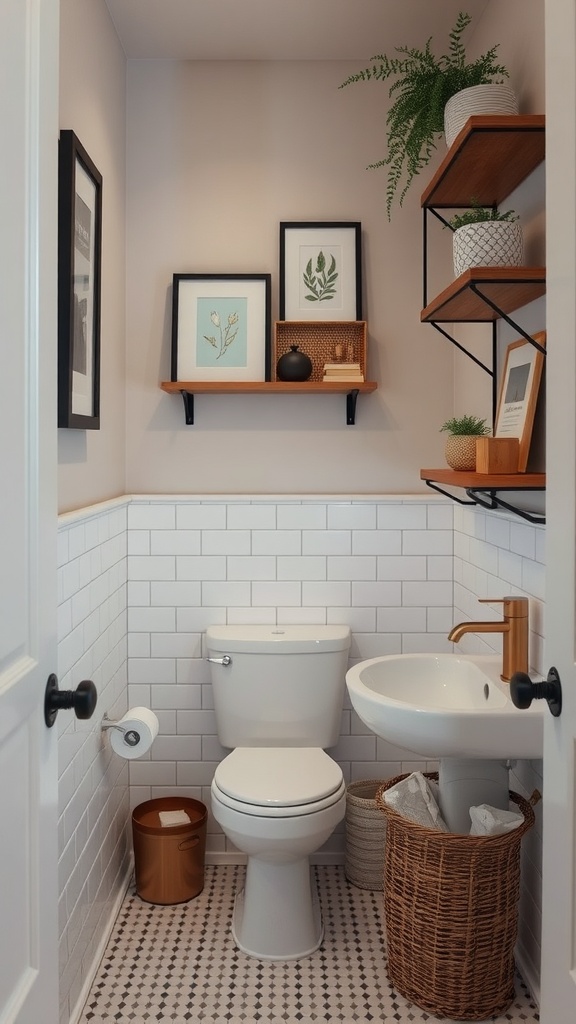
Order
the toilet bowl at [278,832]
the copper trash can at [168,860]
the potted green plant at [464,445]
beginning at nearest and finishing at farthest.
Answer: the potted green plant at [464,445] → the toilet bowl at [278,832] → the copper trash can at [168,860]

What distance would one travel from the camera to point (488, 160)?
6.59 feet

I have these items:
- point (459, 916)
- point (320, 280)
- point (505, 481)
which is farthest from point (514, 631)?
point (320, 280)

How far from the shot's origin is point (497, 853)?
201cm

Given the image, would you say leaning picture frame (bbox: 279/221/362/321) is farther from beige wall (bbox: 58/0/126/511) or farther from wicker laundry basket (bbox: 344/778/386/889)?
wicker laundry basket (bbox: 344/778/386/889)

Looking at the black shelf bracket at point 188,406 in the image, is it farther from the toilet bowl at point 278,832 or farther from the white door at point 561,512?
the white door at point 561,512

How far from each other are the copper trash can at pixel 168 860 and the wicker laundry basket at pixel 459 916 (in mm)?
793

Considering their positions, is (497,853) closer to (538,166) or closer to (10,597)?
(10,597)

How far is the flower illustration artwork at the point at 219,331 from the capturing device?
9.50 ft

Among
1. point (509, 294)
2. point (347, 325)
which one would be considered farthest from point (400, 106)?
point (347, 325)

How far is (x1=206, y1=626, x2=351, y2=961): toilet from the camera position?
7.48 ft

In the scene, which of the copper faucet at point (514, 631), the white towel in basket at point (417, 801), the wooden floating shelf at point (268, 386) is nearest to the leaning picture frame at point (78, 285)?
the wooden floating shelf at point (268, 386)

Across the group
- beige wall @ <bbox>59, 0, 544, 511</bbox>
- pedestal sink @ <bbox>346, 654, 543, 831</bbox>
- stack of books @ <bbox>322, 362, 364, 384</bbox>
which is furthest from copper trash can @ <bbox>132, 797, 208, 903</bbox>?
stack of books @ <bbox>322, 362, 364, 384</bbox>

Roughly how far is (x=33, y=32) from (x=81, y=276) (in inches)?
43.4

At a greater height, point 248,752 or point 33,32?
point 33,32
